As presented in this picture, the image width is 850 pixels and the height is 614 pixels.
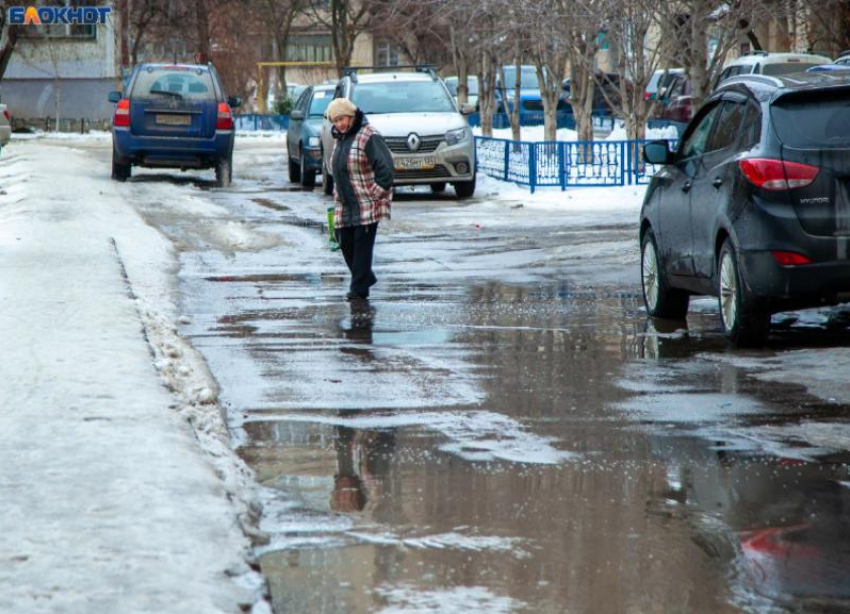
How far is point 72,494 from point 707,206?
560cm

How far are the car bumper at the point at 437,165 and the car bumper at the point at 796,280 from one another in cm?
1403

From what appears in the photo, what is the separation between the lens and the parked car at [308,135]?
2655 centimetres

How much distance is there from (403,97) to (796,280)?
52.0ft

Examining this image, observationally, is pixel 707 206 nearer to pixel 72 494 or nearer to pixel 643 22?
pixel 72 494

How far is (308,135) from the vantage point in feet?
89.1

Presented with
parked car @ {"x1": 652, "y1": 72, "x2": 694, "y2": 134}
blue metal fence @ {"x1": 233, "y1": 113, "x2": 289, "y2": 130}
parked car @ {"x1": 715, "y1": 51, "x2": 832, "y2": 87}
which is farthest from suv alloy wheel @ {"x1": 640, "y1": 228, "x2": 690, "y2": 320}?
blue metal fence @ {"x1": 233, "y1": 113, "x2": 289, "y2": 130}

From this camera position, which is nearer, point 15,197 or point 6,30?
point 15,197

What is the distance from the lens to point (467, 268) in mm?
14844

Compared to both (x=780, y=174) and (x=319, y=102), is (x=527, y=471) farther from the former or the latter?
(x=319, y=102)

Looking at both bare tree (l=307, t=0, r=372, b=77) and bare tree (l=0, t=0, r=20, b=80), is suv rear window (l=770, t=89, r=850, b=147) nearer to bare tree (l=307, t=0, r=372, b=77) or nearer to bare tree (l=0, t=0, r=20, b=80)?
bare tree (l=0, t=0, r=20, b=80)

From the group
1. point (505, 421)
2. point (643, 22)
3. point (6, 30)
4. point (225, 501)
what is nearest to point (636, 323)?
point (505, 421)

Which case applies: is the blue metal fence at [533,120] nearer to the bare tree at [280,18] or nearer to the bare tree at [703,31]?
the bare tree at [280,18]

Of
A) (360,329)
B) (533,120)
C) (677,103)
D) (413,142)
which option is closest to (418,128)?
(413,142)

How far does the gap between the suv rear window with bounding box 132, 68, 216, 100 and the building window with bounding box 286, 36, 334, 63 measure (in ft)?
266
